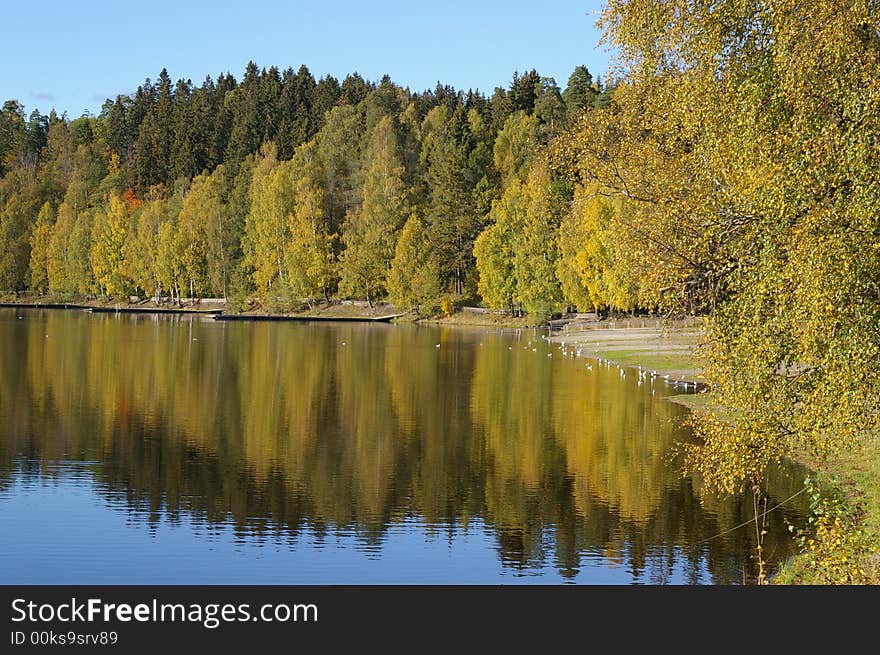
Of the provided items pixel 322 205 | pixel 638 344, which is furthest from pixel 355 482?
pixel 322 205

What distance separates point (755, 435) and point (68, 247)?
147 meters

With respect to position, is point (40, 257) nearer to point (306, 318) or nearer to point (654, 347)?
point (306, 318)

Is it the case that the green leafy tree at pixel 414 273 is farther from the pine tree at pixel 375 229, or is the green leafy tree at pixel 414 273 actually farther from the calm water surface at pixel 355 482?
the calm water surface at pixel 355 482

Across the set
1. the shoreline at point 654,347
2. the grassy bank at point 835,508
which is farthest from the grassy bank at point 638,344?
the grassy bank at point 835,508

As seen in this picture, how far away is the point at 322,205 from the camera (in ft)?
420

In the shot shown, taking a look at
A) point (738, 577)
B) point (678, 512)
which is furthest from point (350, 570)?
point (678, 512)

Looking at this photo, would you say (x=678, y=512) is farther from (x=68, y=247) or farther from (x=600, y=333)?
(x=68, y=247)

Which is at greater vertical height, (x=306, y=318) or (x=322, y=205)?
(x=322, y=205)

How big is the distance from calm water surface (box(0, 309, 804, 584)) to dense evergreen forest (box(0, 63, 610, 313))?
46.8 m

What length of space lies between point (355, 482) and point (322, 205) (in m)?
101

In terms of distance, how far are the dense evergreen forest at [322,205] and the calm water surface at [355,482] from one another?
46.8 metres

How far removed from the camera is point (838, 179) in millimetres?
15719
